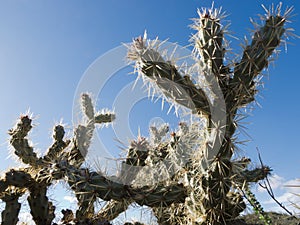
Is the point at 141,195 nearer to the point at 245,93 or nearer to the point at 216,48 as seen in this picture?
the point at 245,93

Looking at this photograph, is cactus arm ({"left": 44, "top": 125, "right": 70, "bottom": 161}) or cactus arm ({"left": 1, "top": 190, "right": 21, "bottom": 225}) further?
cactus arm ({"left": 44, "top": 125, "right": 70, "bottom": 161})

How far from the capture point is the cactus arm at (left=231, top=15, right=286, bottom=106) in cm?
268

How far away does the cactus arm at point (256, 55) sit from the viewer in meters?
2.68

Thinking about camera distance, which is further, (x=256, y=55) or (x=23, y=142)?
(x=23, y=142)

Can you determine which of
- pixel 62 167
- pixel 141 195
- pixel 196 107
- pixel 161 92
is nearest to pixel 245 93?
pixel 196 107

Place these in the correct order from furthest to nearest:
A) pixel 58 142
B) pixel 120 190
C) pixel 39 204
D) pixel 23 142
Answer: pixel 58 142, pixel 23 142, pixel 39 204, pixel 120 190

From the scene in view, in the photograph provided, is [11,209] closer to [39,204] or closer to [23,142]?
[39,204]

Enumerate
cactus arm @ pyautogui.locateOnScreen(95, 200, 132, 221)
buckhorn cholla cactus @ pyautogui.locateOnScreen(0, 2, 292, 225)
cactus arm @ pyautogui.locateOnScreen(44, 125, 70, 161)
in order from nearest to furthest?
buckhorn cholla cactus @ pyautogui.locateOnScreen(0, 2, 292, 225)
cactus arm @ pyautogui.locateOnScreen(95, 200, 132, 221)
cactus arm @ pyautogui.locateOnScreen(44, 125, 70, 161)

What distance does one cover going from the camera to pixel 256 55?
268 cm

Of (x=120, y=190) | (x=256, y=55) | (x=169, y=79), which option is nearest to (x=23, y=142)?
(x=120, y=190)

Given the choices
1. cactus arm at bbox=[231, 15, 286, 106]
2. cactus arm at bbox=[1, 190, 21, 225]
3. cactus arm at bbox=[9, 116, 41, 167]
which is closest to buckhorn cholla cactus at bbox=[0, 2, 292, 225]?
cactus arm at bbox=[231, 15, 286, 106]

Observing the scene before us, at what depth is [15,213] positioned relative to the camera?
350cm

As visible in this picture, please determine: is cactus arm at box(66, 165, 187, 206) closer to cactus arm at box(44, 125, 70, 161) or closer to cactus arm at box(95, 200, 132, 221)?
cactus arm at box(95, 200, 132, 221)

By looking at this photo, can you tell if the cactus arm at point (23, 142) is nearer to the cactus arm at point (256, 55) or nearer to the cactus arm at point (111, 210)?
the cactus arm at point (111, 210)
